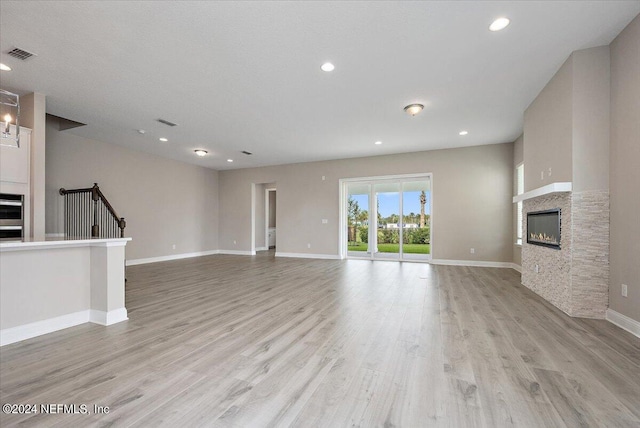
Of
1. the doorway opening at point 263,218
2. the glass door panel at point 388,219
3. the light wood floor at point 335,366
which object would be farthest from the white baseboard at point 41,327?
the doorway opening at point 263,218

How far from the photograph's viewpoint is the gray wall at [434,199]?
7.02 meters

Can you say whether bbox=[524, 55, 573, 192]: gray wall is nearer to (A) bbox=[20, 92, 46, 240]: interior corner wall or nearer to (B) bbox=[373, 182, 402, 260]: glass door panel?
(B) bbox=[373, 182, 402, 260]: glass door panel

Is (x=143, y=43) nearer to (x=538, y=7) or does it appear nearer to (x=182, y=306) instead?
(x=182, y=306)

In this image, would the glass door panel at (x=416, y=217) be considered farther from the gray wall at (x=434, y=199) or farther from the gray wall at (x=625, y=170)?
the gray wall at (x=625, y=170)

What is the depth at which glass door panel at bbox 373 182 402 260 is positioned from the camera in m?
8.21

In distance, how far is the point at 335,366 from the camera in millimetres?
2180

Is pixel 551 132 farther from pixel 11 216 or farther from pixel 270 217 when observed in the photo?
pixel 270 217

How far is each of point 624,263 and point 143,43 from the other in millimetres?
5565

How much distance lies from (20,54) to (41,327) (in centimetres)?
302

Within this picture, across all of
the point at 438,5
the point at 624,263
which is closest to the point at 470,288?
the point at 624,263

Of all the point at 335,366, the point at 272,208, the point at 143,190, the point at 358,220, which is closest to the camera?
the point at 335,366

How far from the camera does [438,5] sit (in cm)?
252

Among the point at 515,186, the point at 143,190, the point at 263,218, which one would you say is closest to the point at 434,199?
the point at 515,186

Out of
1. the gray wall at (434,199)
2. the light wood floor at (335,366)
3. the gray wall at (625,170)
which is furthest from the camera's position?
the gray wall at (434,199)
